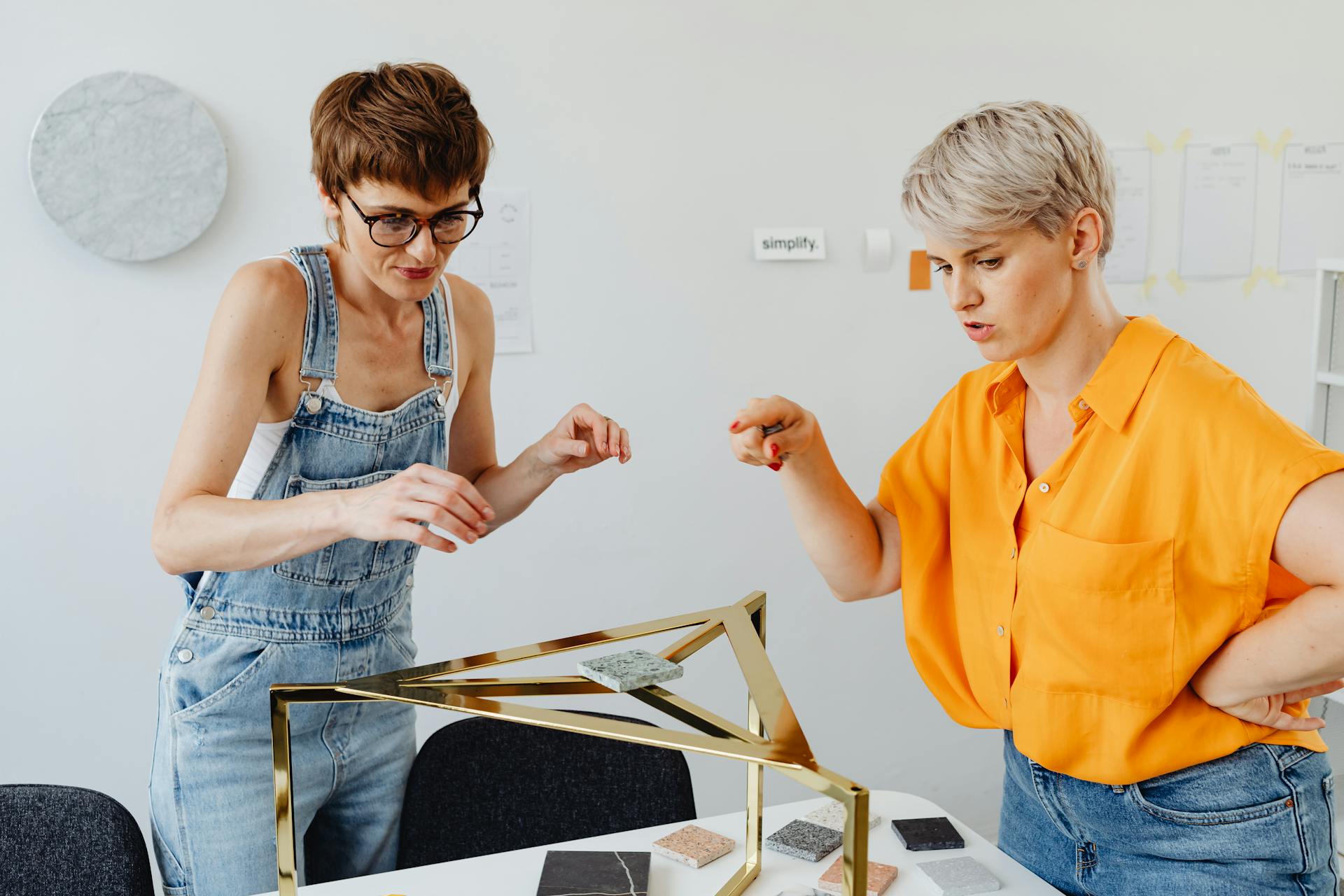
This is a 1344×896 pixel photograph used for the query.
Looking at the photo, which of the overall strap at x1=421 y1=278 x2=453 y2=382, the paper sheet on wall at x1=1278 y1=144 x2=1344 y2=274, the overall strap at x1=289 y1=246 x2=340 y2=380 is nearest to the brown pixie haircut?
the overall strap at x1=289 y1=246 x2=340 y2=380

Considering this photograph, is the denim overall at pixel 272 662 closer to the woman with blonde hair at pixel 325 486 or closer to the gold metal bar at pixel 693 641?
the woman with blonde hair at pixel 325 486

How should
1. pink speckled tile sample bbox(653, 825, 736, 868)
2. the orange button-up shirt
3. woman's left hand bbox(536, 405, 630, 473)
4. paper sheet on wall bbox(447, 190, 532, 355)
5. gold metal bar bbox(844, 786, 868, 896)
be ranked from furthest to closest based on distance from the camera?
1. paper sheet on wall bbox(447, 190, 532, 355)
2. woman's left hand bbox(536, 405, 630, 473)
3. pink speckled tile sample bbox(653, 825, 736, 868)
4. the orange button-up shirt
5. gold metal bar bbox(844, 786, 868, 896)

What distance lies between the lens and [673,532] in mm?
2914

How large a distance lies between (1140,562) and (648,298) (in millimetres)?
1654

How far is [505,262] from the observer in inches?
105

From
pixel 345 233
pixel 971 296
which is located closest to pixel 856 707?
pixel 971 296

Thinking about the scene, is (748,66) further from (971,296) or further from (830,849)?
(830,849)

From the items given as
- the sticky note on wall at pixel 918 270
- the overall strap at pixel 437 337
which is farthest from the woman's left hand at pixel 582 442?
the sticky note on wall at pixel 918 270

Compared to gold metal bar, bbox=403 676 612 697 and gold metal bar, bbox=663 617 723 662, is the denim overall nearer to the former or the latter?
gold metal bar, bbox=403 676 612 697

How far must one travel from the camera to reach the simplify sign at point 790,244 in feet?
9.46

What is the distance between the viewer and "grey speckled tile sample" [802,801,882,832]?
4.96ft

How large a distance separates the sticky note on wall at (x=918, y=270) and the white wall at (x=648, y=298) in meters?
0.05

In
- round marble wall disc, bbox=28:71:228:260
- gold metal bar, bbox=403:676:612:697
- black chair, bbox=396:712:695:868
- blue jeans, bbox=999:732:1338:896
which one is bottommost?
black chair, bbox=396:712:695:868

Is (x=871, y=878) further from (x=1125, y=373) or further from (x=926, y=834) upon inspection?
(x=1125, y=373)
